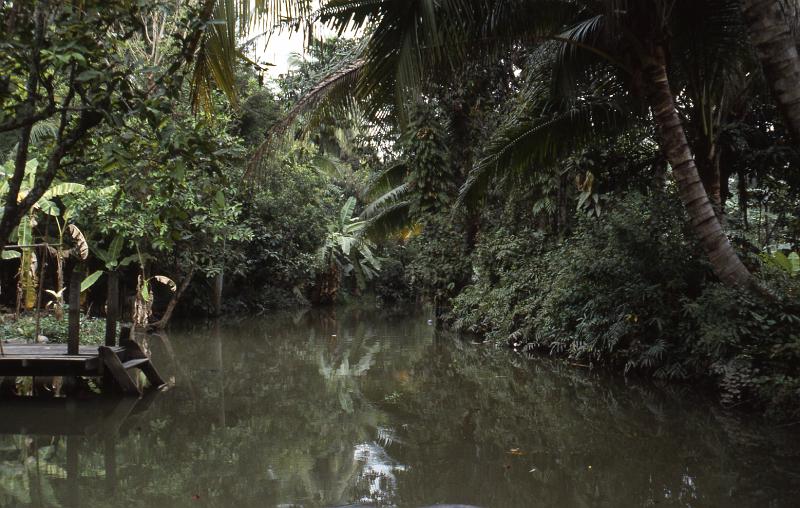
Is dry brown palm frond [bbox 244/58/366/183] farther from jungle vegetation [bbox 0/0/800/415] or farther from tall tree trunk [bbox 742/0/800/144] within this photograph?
tall tree trunk [bbox 742/0/800/144]

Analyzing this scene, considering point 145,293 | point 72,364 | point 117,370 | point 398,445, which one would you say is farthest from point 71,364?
point 145,293

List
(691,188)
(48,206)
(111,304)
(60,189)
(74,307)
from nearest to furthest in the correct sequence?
(691,188), (74,307), (111,304), (60,189), (48,206)

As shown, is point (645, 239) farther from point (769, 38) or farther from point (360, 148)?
point (360, 148)

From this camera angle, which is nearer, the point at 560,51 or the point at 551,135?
the point at 560,51

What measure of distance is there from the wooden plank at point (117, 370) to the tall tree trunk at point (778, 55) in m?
7.05

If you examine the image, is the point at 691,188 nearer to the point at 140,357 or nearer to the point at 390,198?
the point at 140,357

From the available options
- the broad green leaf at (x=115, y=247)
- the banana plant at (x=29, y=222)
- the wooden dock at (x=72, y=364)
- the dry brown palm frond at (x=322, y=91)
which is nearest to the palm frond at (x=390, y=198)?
Result: the broad green leaf at (x=115, y=247)

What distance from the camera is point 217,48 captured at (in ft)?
15.0

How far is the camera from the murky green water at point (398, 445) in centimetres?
445

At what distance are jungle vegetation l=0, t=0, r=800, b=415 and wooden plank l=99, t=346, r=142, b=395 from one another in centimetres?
172

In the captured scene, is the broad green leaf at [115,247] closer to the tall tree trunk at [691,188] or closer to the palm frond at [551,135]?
the palm frond at [551,135]

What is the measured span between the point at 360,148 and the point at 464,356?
7.64m

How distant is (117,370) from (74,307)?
0.87m

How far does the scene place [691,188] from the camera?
6969 mm
